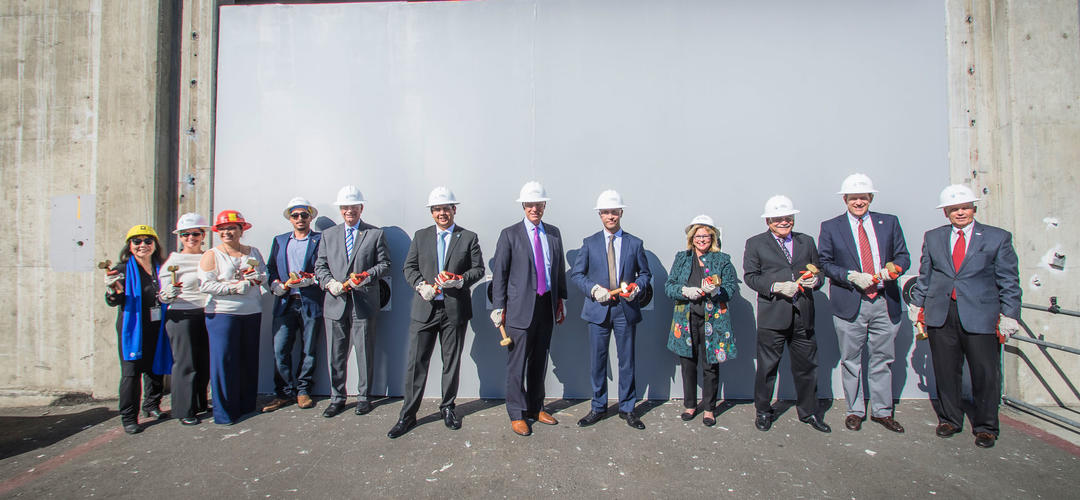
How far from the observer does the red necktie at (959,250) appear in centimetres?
396

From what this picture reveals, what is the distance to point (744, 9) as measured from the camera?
5.12 m

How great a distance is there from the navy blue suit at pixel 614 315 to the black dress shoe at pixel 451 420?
1.27 m

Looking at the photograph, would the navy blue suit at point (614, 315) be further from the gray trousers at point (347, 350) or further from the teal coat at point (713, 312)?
the gray trousers at point (347, 350)

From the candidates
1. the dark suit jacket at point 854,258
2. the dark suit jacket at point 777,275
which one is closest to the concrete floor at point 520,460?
the dark suit jacket at point 777,275

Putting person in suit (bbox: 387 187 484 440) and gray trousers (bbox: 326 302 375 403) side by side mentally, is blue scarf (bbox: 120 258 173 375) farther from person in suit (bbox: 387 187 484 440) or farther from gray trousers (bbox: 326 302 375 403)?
person in suit (bbox: 387 187 484 440)

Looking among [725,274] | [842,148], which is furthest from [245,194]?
[842,148]

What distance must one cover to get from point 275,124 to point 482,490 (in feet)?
14.7

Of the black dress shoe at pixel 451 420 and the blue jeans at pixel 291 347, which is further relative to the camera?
the blue jeans at pixel 291 347

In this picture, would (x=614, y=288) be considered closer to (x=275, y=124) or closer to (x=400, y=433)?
(x=400, y=433)

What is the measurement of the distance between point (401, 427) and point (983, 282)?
5024mm

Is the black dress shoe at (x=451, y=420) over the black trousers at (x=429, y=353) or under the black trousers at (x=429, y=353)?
under

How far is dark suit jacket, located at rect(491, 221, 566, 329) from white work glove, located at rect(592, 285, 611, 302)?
399 mm

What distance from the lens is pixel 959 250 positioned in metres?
3.98

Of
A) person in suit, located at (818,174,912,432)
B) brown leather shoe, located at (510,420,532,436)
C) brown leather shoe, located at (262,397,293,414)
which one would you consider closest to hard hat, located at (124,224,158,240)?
brown leather shoe, located at (262,397,293,414)
